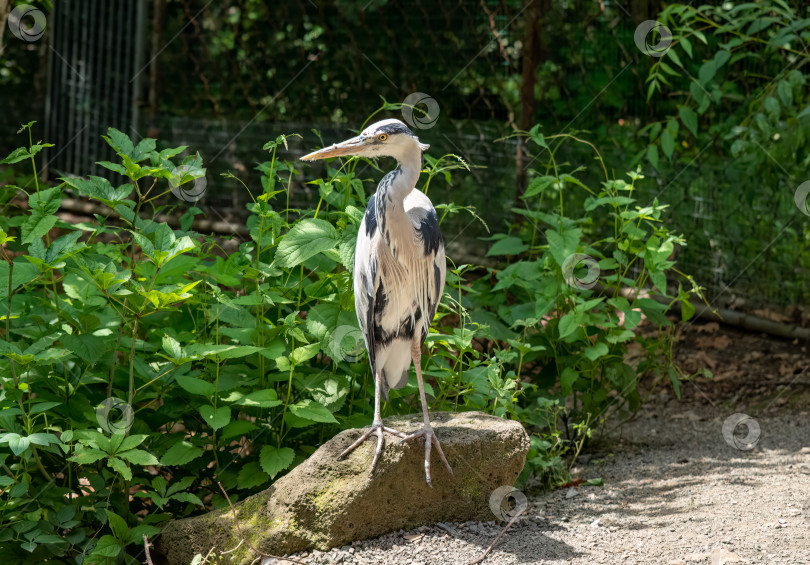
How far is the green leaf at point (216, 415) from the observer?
108 inches

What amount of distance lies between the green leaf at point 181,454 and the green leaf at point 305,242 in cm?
70

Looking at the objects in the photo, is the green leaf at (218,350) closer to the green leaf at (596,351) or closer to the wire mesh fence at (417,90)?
the green leaf at (596,351)

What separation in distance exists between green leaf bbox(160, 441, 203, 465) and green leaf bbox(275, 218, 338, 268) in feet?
2.29

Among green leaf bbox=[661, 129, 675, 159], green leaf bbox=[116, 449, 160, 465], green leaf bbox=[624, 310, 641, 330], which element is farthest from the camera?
green leaf bbox=[661, 129, 675, 159]

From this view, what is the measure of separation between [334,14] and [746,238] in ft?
10.8

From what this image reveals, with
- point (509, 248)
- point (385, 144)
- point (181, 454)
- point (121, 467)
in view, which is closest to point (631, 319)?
point (509, 248)

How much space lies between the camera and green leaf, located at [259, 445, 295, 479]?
2832 millimetres

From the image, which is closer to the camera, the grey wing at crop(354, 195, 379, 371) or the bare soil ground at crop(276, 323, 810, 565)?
the bare soil ground at crop(276, 323, 810, 565)

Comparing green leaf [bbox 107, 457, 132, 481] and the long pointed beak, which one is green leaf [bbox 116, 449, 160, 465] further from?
the long pointed beak

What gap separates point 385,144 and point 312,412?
3.07 ft

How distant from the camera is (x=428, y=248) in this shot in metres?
2.86

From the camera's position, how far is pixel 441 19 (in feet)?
18.7

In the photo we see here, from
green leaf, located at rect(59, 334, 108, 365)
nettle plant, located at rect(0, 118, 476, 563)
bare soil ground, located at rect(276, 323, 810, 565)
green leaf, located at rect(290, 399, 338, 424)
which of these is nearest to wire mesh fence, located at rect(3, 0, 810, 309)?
bare soil ground, located at rect(276, 323, 810, 565)

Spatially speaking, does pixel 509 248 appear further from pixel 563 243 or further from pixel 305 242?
pixel 305 242
